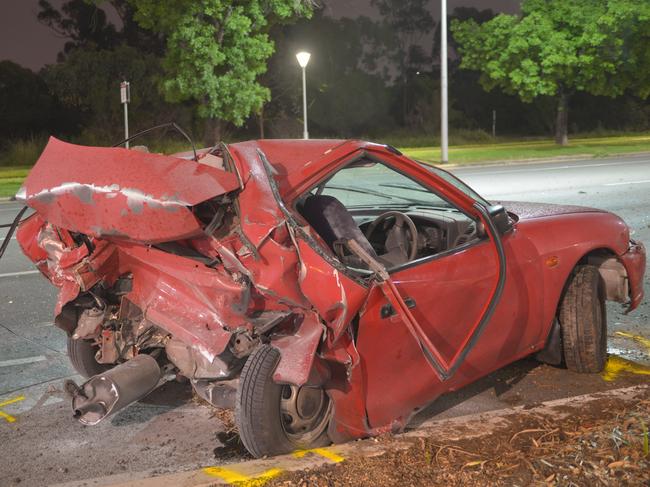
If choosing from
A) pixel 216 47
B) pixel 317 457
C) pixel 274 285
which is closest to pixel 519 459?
pixel 317 457

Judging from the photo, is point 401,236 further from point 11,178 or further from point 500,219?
point 11,178

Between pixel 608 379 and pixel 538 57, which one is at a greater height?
pixel 538 57

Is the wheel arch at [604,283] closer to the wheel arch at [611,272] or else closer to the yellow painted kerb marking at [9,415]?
the wheel arch at [611,272]

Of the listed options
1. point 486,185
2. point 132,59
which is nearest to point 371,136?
point 132,59

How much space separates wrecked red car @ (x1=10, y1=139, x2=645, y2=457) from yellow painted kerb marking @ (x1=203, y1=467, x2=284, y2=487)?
22cm

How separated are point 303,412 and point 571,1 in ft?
117

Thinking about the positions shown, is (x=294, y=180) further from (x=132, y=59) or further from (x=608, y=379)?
(x=132, y=59)

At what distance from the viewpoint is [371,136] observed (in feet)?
183

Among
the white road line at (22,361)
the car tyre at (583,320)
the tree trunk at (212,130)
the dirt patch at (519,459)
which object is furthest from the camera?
the tree trunk at (212,130)

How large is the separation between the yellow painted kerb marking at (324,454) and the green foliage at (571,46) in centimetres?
3414

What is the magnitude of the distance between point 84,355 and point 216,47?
24.2 metres

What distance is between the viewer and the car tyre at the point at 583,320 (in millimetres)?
4840

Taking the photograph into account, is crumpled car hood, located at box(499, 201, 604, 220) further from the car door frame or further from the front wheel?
the front wheel

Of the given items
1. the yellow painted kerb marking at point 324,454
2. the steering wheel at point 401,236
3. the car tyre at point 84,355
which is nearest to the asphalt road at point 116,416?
the car tyre at point 84,355
